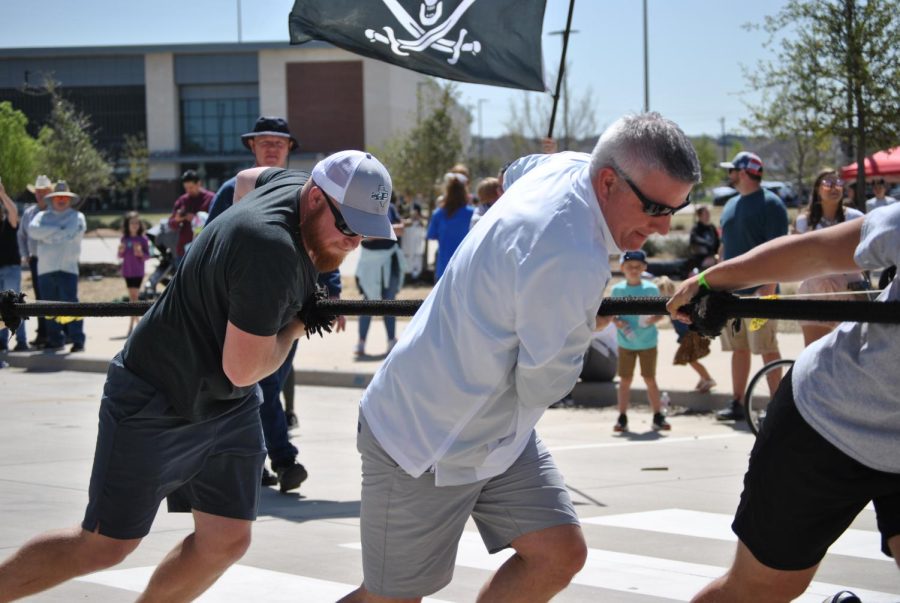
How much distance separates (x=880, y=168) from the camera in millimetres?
29141

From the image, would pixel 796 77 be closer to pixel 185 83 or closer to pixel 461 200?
pixel 461 200

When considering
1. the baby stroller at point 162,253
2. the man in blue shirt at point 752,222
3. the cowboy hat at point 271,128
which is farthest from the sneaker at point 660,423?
the baby stroller at point 162,253

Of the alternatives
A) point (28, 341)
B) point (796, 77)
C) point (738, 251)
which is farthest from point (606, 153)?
point (796, 77)

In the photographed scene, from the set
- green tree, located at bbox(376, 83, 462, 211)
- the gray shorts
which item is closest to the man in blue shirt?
the gray shorts

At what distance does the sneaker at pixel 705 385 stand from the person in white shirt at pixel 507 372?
24.1ft

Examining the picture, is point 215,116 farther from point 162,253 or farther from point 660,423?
point 660,423

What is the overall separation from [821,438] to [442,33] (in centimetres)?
400

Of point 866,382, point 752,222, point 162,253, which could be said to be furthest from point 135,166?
point 866,382

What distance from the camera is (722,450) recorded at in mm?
9109

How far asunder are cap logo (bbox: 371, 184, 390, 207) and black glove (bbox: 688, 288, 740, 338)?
1.05 m

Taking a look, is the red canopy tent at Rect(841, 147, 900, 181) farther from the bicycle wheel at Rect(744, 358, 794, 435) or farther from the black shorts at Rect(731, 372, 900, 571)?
the black shorts at Rect(731, 372, 900, 571)

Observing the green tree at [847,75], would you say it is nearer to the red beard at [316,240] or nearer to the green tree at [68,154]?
the red beard at [316,240]

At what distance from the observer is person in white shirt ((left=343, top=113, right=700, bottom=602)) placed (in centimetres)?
332

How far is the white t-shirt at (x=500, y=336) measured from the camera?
3289mm
